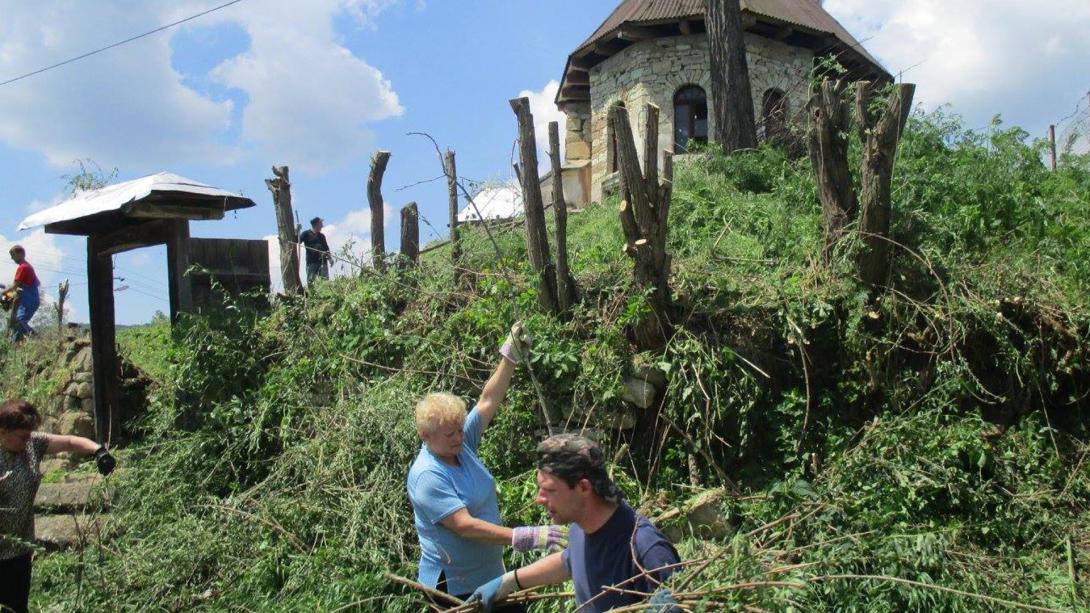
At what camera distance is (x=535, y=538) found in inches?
136

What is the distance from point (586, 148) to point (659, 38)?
3172 millimetres

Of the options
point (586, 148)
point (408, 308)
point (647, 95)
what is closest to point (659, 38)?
point (647, 95)

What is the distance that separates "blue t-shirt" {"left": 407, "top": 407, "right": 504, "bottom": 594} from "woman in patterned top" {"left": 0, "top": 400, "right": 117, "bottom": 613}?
2078mm

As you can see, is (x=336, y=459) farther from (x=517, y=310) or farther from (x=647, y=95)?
(x=647, y=95)

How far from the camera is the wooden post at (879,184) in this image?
5730mm

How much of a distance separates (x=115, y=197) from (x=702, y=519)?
538cm

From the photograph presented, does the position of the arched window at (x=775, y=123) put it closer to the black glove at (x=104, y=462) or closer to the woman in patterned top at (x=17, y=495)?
the black glove at (x=104, y=462)

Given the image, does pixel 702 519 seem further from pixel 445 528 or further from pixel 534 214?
pixel 534 214

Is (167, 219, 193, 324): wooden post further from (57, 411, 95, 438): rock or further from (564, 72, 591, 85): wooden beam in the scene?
(564, 72, 591, 85): wooden beam

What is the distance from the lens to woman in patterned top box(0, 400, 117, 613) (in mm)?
4320

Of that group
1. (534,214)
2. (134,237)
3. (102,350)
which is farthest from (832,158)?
(102,350)

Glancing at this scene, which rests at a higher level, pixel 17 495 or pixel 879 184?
pixel 879 184

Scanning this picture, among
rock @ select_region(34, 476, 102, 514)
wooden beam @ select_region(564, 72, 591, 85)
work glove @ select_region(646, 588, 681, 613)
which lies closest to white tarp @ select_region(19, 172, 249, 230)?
rock @ select_region(34, 476, 102, 514)

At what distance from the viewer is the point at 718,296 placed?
614 centimetres
